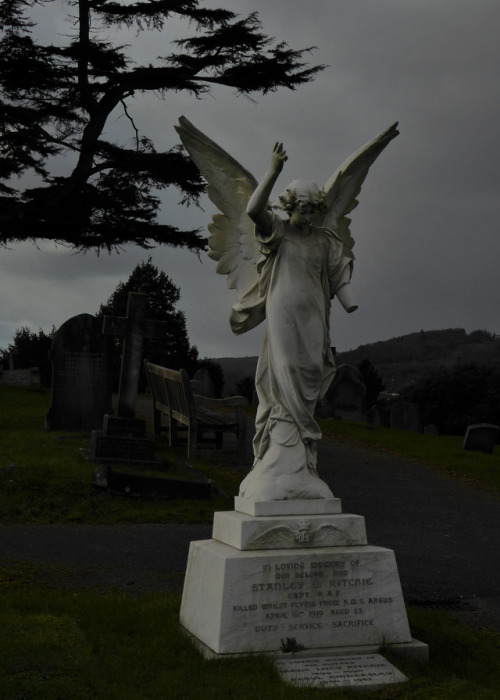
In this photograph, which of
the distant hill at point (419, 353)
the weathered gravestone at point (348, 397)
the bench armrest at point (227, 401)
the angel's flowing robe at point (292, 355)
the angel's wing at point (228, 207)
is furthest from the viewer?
the distant hill at point (419, 353)

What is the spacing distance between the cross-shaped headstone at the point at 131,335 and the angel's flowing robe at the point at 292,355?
827 cm

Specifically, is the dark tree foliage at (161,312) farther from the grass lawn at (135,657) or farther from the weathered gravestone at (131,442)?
the grass lawn at (135,657)

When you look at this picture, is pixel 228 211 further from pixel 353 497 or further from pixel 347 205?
pixel 353 497

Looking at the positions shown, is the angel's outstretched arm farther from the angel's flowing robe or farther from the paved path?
the paved path

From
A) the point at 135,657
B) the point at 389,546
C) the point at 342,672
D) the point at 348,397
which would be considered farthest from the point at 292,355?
the point at 348,397

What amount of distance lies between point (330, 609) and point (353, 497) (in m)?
6.78

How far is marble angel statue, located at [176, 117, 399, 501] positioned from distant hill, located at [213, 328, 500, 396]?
→ 155 ft

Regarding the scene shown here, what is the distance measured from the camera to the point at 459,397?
125ft

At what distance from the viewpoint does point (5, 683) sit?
3.94 meters

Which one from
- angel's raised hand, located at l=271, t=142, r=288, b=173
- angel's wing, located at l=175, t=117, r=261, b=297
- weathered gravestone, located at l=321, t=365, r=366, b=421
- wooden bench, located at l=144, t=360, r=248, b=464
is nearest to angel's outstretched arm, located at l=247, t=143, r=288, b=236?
angel's raised hand, located at l=271, t=142, r=288, b=173

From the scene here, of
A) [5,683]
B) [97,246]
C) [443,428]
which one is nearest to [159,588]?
[5,683]

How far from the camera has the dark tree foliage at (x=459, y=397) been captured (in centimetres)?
3666

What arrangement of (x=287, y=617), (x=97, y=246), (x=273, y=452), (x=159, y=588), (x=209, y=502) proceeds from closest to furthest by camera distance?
(x=287, y=617), (x=273, y=452), (x=159, y=588), (x=209, y=502), (x=97, y=246)

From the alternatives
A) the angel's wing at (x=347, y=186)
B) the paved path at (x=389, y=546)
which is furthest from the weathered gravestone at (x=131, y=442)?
the angel's wing at (x=347, y=186)
